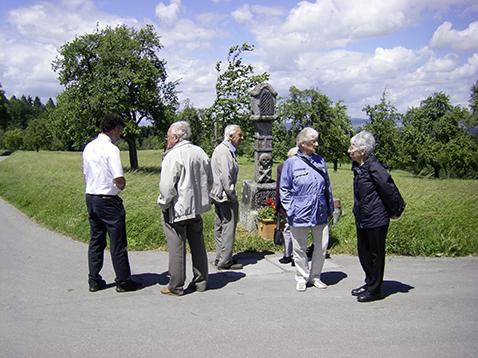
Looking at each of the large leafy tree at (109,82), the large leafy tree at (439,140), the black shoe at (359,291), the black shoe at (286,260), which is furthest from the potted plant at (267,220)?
the large leafy tree at (439,140)

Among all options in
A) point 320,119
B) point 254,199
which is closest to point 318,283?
point 254,199

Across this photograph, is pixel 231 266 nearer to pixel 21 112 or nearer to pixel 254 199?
pixel 254 199

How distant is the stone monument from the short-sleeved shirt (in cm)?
387

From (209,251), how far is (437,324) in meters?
4.26

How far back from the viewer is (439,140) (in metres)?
47.9

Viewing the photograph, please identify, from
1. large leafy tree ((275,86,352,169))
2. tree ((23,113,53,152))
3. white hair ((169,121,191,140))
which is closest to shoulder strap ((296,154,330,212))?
white hair ((169,121,191,140))

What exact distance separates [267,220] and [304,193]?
9.56 ft

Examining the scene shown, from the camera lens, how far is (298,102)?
55844 millimetres

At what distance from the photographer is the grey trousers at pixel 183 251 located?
570 centimetres

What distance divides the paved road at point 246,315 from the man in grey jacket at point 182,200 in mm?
281

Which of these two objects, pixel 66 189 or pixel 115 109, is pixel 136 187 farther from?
pixel 115 109

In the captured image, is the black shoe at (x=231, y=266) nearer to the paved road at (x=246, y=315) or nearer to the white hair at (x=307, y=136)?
the paved road at (x=246, y=315)

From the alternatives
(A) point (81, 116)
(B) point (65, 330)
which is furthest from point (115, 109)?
(B) point (65, 330)

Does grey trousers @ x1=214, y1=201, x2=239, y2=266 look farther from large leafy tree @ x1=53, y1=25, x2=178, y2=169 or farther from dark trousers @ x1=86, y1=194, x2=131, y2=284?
large leafy tree @ x1=53, y1=25, x2=178, y2=169
